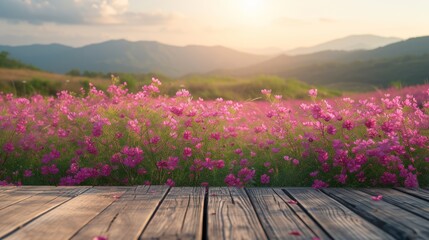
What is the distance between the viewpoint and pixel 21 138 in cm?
618

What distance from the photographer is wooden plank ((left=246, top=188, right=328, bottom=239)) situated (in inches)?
101

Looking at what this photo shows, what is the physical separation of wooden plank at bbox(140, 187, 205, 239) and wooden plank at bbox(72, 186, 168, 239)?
0.06 meters

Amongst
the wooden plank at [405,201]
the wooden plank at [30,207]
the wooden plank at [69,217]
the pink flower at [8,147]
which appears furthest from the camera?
the pink flower at [8,147]

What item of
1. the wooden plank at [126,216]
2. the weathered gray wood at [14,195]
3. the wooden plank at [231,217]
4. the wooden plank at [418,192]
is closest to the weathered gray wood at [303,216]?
the wooden plank at [231,217]

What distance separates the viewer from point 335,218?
9.51 feet

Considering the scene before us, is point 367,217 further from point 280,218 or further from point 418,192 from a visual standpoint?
point 418,192

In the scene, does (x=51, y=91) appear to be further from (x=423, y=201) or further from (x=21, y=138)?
(x=423, y=201)

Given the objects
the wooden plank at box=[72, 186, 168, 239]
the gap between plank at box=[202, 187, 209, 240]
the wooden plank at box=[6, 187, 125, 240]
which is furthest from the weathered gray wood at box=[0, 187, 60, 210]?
the gap between plank at box=[202, 187, 209, 240]

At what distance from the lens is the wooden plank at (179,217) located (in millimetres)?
2555

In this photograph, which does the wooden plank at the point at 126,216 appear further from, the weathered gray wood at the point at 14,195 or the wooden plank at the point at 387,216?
the wooden plank at the point at 387,216

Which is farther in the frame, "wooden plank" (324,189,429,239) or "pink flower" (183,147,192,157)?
"pink flower" (183,147,192,157)

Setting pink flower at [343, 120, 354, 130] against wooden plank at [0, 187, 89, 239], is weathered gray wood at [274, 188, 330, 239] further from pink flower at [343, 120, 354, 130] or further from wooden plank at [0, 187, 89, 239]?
wooden plank at [0, 187, 89, 239]

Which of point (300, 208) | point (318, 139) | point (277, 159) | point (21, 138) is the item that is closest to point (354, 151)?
point (318, 139)

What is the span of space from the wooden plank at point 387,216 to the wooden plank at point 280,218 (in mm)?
402
